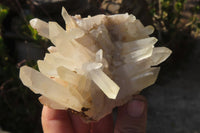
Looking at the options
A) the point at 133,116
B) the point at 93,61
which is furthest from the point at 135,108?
the point at 93,61

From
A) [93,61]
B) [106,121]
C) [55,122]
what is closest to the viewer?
[93,61]

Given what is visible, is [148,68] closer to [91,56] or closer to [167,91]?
[91,56]

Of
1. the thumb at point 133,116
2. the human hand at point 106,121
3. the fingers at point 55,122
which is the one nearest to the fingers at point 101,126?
the human hand at point 106,121

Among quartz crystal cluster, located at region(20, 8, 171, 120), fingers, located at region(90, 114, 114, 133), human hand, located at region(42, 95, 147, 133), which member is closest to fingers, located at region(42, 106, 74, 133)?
human hand, located at region(42, 95, 147, 133)

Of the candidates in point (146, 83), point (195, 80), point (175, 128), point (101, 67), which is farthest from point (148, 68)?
point (195, 80)

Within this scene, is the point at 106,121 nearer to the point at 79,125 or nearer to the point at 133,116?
the point at 79,125

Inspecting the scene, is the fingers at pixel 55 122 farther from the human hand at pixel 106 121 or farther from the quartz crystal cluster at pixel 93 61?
the quartz crystal cluster at pixel 93 61

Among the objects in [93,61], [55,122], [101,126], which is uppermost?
[93,61]
